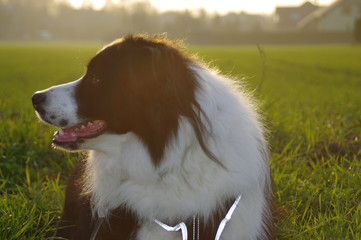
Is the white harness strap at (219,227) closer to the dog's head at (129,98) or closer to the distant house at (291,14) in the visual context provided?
the dog's head at (129,98)

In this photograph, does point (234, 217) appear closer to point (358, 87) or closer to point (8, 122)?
point (8, 122)

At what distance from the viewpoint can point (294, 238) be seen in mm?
2996

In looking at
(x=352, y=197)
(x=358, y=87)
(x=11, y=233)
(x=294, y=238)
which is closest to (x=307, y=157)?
(x=352, y=197)

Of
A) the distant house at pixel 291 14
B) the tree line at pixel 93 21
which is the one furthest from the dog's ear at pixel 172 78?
the distant house at pixel 291 14

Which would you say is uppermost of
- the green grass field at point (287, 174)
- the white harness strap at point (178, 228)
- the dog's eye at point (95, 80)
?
the dog's eye at point (95, 80)

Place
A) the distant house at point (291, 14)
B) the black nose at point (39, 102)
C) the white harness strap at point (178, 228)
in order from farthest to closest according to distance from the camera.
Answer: the distant house at point (291, 14) → the black nose at point (39, 102) → the white harness strap at point (178, 228)

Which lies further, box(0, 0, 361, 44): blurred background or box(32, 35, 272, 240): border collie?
box(0, 0, 361, 44): blurred background

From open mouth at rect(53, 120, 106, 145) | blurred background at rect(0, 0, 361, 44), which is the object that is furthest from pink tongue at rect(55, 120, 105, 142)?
blurred background at rect(0, 0, 361, 44)

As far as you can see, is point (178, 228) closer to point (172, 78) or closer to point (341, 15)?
point (172, 78)

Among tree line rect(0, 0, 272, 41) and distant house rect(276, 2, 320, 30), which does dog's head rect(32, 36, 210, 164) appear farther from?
distant house rect(276, 2, 320, 30)

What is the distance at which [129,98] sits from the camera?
252 cm

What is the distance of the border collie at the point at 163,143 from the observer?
2377 millimetres

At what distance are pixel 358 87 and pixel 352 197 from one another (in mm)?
8087

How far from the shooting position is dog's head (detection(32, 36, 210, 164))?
7.68 feet
